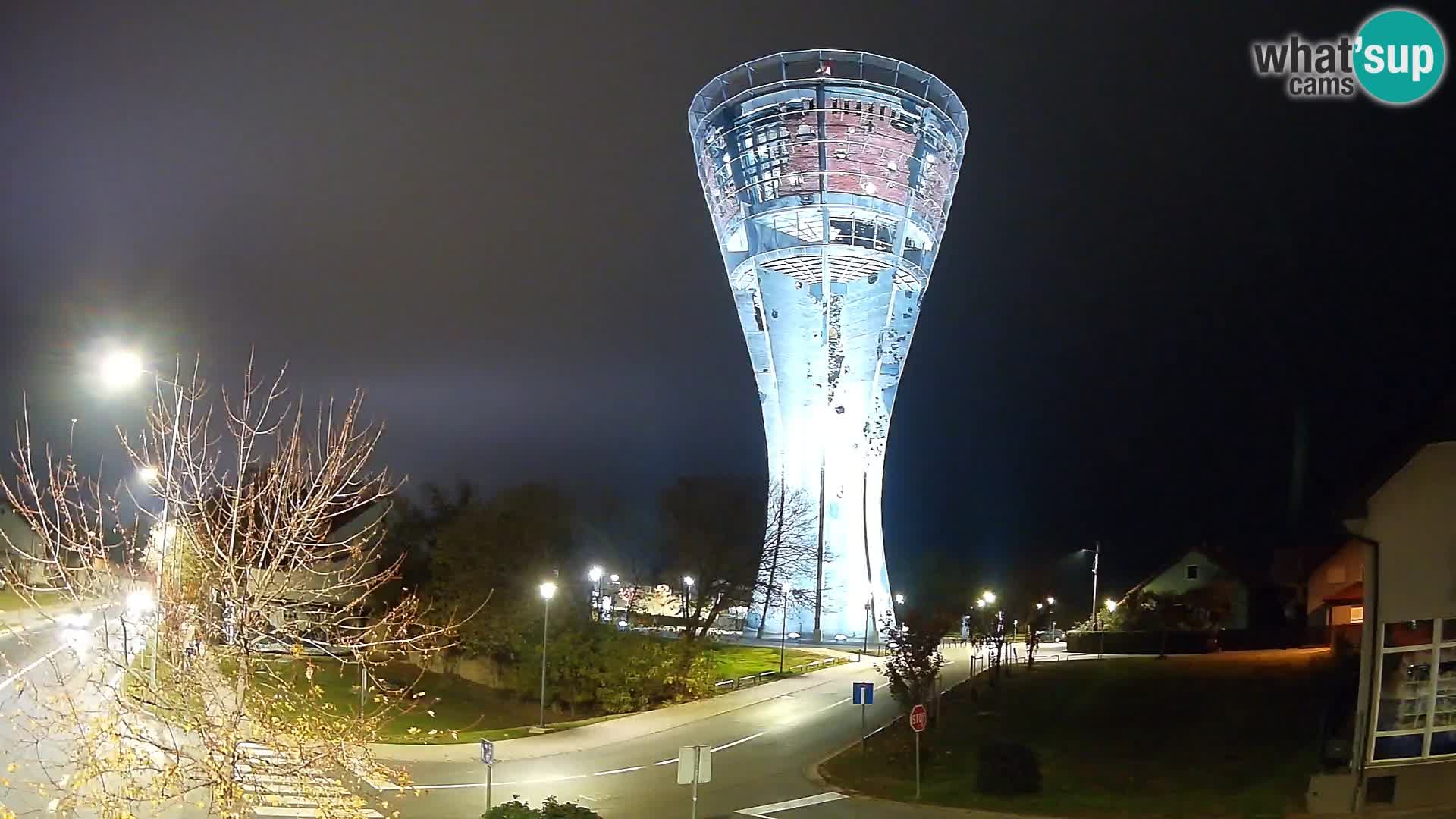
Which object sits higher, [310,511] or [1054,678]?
[310,511]

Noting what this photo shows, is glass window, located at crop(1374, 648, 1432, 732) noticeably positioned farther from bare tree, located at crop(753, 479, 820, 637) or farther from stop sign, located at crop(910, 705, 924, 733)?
bare tree, located at crop(753, 479, 820, 637)

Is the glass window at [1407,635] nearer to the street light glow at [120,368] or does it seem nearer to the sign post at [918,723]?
the sign post at [918,723]

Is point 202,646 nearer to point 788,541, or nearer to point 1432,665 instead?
point 1432,665

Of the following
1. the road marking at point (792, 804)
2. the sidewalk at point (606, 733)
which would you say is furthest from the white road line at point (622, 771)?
the road marking at point (792, 804)

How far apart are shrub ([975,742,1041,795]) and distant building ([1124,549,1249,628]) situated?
127 ft

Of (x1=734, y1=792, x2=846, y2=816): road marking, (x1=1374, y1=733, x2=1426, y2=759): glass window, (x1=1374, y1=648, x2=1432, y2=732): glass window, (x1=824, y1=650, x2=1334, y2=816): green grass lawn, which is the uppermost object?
(x1=1374, y1=648, x2=1432, y2=732): glass window

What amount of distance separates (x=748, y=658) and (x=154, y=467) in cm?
4102

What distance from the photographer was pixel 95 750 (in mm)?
8461

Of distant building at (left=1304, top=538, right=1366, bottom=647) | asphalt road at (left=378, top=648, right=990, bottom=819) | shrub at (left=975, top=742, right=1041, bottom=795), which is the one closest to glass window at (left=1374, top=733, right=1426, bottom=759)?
shrub at (left=975, top=742, right=1041, bottom=795)

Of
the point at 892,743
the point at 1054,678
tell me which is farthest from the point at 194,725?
the point at 1054,678

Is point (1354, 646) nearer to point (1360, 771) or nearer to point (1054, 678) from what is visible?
point (1054, 678)

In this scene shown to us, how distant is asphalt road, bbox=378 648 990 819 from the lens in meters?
19.3

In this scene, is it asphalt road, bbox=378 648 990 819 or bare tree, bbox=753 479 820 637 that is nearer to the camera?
asphalt road, bbox=378 648 990 819

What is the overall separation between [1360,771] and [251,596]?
15661 millimetres
